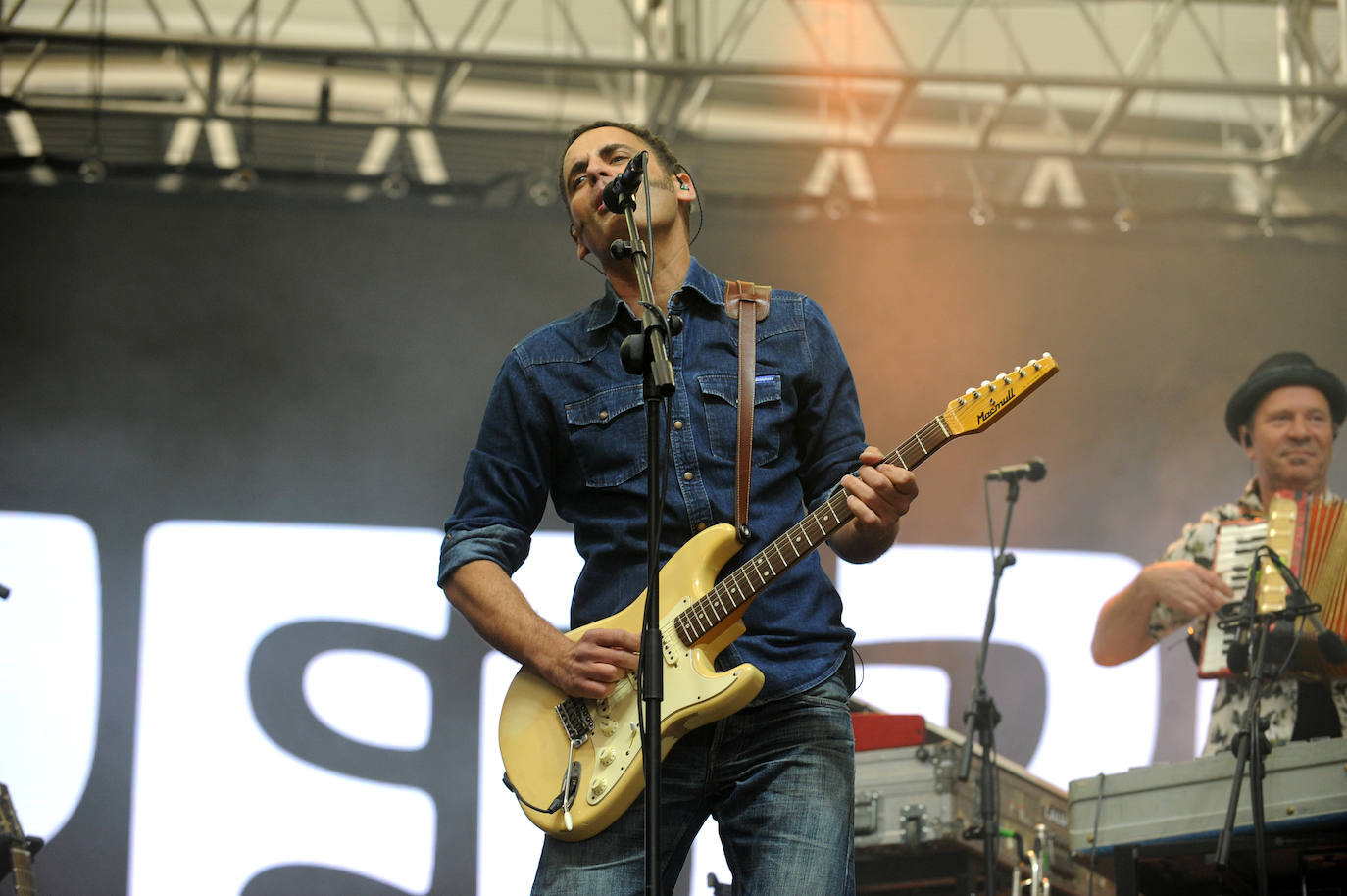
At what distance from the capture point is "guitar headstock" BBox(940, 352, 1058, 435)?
8.11 feet

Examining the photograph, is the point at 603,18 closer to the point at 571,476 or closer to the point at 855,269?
the point at 855,269

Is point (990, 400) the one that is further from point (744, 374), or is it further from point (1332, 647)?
point (1332, 647)

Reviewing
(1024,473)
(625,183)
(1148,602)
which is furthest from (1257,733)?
(625,183)

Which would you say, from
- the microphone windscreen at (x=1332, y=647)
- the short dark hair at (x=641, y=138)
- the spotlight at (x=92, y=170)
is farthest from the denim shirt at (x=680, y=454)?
the spotlight at (x=92, y=170)

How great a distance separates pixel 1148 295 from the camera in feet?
23.4

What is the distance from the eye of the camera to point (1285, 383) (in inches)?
213

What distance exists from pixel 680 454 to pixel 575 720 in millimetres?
514

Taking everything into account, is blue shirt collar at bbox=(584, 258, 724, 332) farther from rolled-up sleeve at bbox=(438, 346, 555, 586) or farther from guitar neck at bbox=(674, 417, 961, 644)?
guitar neck at bbox=(674, 417, 961, 644)

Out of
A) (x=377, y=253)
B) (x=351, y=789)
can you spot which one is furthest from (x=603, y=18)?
(x=351, y=789)

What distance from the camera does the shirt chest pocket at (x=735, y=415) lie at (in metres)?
2.49

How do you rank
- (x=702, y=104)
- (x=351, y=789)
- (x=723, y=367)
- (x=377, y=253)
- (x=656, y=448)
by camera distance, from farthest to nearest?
(x=702, y=104) < (x=377, y=253) < (x=351, y=789) < (x=723, y=367) < (x=656, y=448)

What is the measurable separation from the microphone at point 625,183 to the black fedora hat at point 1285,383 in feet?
12.5

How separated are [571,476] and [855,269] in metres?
4.70

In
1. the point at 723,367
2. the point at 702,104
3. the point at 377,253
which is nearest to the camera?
the point at 723,367
